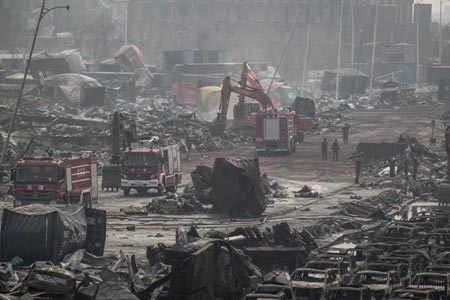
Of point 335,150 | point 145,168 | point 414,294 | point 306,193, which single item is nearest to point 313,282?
point 414,294

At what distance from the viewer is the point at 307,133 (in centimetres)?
10000

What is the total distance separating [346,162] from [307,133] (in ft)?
70.7

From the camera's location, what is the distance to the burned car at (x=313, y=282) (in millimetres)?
28453

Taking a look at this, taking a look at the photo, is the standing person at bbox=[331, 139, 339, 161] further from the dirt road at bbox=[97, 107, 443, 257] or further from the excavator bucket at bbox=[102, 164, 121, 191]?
the excavator bucket at bbox=[102, 164, 121, 191]

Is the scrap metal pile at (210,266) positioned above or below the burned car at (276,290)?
Result: below

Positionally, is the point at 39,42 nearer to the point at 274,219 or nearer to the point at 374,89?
the point at 374,89

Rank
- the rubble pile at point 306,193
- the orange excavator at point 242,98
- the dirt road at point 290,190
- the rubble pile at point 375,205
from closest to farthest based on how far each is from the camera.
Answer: the dirt road at point 290,190
the rubble pile at point 375,205
the rubble pile at point 306,193
the orange excavator at point 242,98

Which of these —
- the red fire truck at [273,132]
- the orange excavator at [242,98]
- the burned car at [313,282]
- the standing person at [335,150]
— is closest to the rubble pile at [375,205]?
the standing person at [335,150]

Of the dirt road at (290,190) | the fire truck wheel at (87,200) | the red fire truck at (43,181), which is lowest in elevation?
the dirt road at (290,190)

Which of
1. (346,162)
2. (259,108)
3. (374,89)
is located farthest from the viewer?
(374,89)

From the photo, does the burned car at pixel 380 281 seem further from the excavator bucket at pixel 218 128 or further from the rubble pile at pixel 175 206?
the excavator bucket at pixel 218 128

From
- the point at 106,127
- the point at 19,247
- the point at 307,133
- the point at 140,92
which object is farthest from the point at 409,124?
the point at 19,247

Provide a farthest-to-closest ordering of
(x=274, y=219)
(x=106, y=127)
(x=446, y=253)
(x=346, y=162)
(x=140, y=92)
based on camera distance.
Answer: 1. (x=140, y=92)
2. (x=106, y=127)
3. (x=346, y=162)
4. (x=274, y=219)
5. (x=446, y=253)

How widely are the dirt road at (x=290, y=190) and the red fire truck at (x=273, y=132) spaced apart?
88 centimetres
